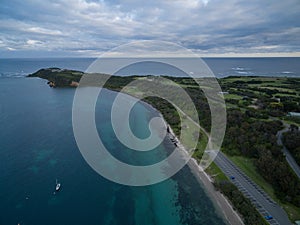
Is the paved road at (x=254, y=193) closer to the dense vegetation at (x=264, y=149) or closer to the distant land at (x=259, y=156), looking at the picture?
the distant land at (x=259, y=156)

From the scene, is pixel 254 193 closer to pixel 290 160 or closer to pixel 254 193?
pixel 254 193

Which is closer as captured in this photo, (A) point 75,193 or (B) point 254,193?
(B) point 254,193

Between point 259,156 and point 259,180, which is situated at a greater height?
point 259,156

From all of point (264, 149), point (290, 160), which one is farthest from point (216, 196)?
point (290, 160)

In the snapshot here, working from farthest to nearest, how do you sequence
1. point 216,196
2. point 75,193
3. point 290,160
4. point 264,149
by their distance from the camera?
point 264,149, point 290,160, point 75,193, point 216,196

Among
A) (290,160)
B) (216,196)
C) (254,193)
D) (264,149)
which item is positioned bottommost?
(216,196)

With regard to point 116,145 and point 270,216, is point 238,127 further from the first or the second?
point 116,145

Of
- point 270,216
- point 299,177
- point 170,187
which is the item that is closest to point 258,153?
point 299,177
